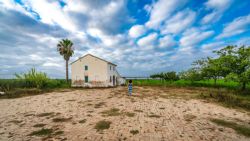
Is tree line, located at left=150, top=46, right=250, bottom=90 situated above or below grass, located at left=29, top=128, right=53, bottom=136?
above

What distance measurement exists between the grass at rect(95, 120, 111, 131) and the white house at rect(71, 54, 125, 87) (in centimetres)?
1703

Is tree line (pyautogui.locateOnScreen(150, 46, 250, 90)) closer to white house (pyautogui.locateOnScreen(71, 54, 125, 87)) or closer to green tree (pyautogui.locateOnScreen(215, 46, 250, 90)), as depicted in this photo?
green tree (pyautogui.locateOnScreen(215, 46, 250, 90))

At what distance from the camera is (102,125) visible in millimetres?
5996

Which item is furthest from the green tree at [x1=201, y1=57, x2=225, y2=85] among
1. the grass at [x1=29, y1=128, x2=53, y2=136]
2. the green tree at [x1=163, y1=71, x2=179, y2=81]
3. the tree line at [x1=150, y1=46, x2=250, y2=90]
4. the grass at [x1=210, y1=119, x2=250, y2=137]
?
the grass at [x1=29, y1=128, x2=53, y2=136]

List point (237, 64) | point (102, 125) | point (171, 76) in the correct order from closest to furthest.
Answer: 1. point (102, 125)
2. point (237, 64)
3. point (171, 76)

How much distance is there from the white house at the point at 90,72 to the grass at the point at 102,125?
1703 centimetres

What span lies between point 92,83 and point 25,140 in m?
18.9

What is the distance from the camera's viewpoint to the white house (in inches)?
914

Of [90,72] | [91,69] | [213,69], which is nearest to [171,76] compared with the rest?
[213,69]

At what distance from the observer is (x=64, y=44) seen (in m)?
27.1

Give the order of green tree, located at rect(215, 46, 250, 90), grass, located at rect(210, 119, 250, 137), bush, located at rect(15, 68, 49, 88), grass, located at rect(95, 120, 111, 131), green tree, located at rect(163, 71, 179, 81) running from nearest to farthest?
grass, located at rect(210, 119, 250, 137) < grass, located at rect(95, 120, 111, 131) < green tree, located at rect(215, 46, 250, 90) < bush, located at rect(15, 68, 49, 88) < green tree, located at rect(163, 71, 179, 81)

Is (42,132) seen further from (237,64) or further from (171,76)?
(171,76)

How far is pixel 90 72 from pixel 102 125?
1844 cm

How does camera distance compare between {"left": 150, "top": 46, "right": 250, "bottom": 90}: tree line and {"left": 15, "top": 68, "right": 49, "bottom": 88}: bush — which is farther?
{"left": 15, "top": 68, "right": 49, "bottom": 88}: bush
